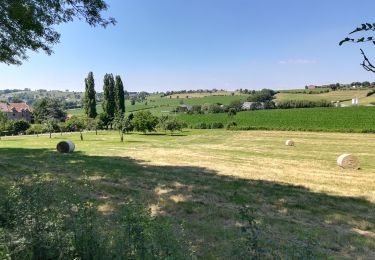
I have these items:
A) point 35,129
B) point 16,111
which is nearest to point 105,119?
point 35,129

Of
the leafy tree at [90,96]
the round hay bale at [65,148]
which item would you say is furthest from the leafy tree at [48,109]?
the round hay bale at [65,148]

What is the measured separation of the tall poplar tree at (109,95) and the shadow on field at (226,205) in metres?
63.6

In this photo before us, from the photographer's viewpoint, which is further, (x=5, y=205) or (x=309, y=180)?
(x=309, y=180)

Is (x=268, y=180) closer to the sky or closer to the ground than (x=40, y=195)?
closer to the ground

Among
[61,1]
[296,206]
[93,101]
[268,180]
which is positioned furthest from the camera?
[93,101]

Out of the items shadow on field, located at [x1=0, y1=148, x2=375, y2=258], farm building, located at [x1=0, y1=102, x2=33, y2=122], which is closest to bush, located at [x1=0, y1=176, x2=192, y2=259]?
shadow on field, located at [x1=0, y1=148, x2=375, y2=258]

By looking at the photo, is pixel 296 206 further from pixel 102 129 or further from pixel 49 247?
pixel 102 129

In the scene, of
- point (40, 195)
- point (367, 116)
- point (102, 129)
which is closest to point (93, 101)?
point (102, 129)

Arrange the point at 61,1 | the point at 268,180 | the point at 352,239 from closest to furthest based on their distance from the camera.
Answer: the point at 352,239, the point at 61,1, the point at 268,180

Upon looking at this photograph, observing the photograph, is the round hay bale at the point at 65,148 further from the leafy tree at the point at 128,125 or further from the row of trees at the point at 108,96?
the row of trees at the point at 108,96

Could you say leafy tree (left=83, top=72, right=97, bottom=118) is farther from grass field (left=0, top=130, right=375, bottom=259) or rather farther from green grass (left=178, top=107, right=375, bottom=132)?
grass field (left=0, top=130, right=375, bottom=259)

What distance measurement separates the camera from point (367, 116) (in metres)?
74.1

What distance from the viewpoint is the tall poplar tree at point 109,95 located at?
81.7 meters

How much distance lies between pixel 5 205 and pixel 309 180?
14532 mm
